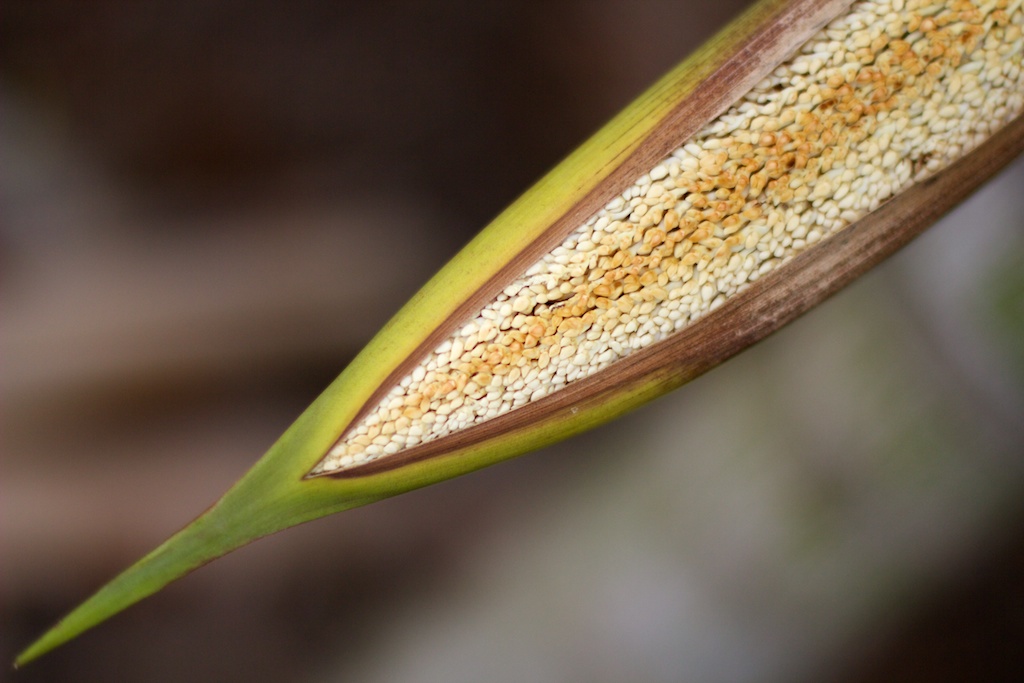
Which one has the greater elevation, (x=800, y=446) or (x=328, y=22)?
(x=328, y=22)

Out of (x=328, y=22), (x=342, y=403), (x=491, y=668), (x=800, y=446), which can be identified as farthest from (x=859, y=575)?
(x=328, y=22)

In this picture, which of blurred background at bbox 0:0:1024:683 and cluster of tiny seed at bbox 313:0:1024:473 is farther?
blurred background at bbox 0:0:1024:683

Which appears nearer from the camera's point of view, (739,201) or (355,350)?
(739,201)

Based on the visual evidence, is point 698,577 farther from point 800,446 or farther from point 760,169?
point 760,169

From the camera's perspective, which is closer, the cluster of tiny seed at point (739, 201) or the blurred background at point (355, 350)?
the cluster of tiny seed at point (739, 201)
